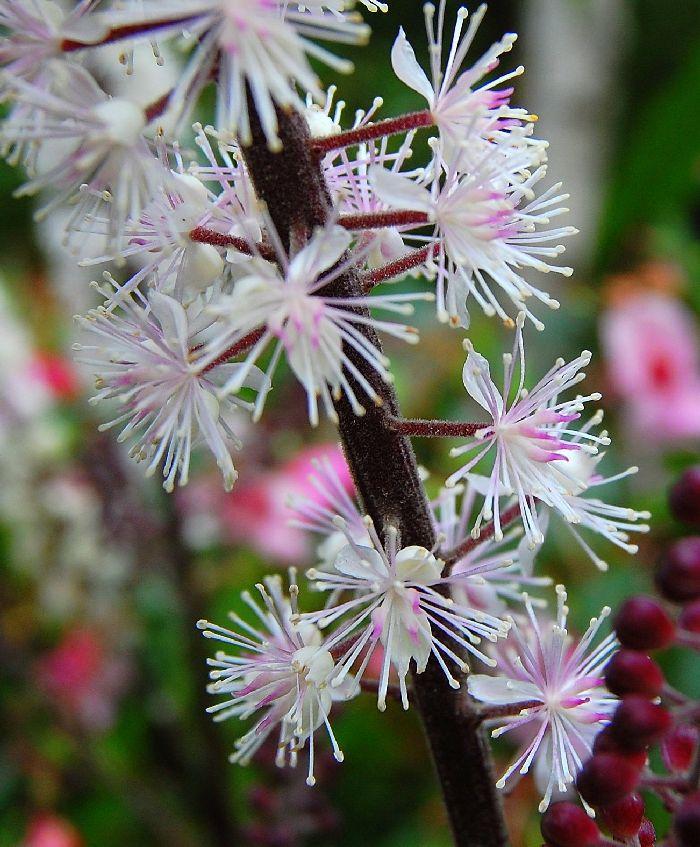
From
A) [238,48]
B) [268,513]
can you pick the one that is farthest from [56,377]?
[238,48]

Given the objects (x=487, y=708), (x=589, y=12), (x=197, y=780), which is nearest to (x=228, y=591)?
(x=197, y=780)

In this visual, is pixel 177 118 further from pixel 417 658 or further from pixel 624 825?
pixel 624 825

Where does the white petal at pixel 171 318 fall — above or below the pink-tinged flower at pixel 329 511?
above

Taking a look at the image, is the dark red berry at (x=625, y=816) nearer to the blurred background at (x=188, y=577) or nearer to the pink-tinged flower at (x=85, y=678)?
the blurred background at (x=188, y=577)

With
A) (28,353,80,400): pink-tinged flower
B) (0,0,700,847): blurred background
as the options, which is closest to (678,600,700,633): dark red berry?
(0,0,700,847): blurred background

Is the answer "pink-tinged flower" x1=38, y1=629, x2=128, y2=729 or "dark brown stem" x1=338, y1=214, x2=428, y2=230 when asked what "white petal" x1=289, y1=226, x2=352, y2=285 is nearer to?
"dark brown stem" x1=338, y1=214, x2=428, y2=230

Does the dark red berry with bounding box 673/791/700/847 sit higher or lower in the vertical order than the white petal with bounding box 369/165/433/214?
lower

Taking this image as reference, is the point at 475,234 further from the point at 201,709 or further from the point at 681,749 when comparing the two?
the point at 201,709

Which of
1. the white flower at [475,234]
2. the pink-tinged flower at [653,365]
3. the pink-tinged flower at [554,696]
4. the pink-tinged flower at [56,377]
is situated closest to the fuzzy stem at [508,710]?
the pink-tinged flower at [554,696]
